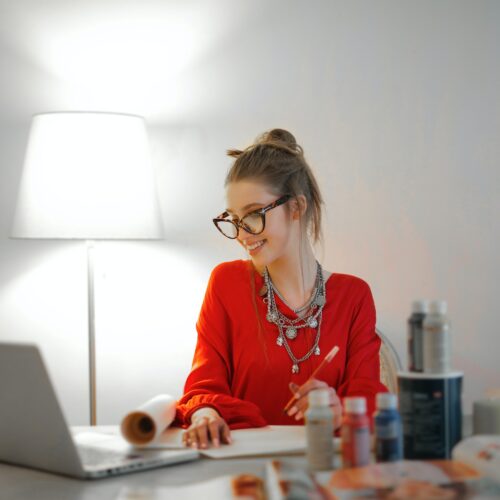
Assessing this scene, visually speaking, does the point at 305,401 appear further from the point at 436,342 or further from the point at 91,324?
the point at 91,324

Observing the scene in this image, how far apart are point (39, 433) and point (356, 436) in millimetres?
470

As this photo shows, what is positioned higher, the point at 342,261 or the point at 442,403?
the point at 342,261

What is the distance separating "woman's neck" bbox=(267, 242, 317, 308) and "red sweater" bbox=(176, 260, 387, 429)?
4 centimetres

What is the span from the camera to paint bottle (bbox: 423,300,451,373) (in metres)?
1.24

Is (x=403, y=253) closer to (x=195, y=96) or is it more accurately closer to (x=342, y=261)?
(x=342, y=261)

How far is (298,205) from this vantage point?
80.2 inches

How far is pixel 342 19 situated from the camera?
9.24ft

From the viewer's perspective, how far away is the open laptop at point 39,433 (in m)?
1.24

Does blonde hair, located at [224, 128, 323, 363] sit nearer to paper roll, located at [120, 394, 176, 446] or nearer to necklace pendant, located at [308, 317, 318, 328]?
necklace pendant, located at [308, 317, 318, 328]

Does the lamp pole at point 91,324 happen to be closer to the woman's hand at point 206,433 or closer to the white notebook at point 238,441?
the white notebook at point 238,441

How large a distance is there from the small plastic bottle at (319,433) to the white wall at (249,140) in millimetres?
1578

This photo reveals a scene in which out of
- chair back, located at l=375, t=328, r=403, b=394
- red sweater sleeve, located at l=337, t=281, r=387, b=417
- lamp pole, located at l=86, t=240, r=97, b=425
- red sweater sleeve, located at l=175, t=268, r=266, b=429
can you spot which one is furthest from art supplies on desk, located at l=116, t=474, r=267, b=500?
lamp pole, located at l=86, t=240, r=97, b=425

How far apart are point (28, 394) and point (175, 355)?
5.11 feet

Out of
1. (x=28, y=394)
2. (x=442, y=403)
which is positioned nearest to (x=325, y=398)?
(x=442, y=403)
